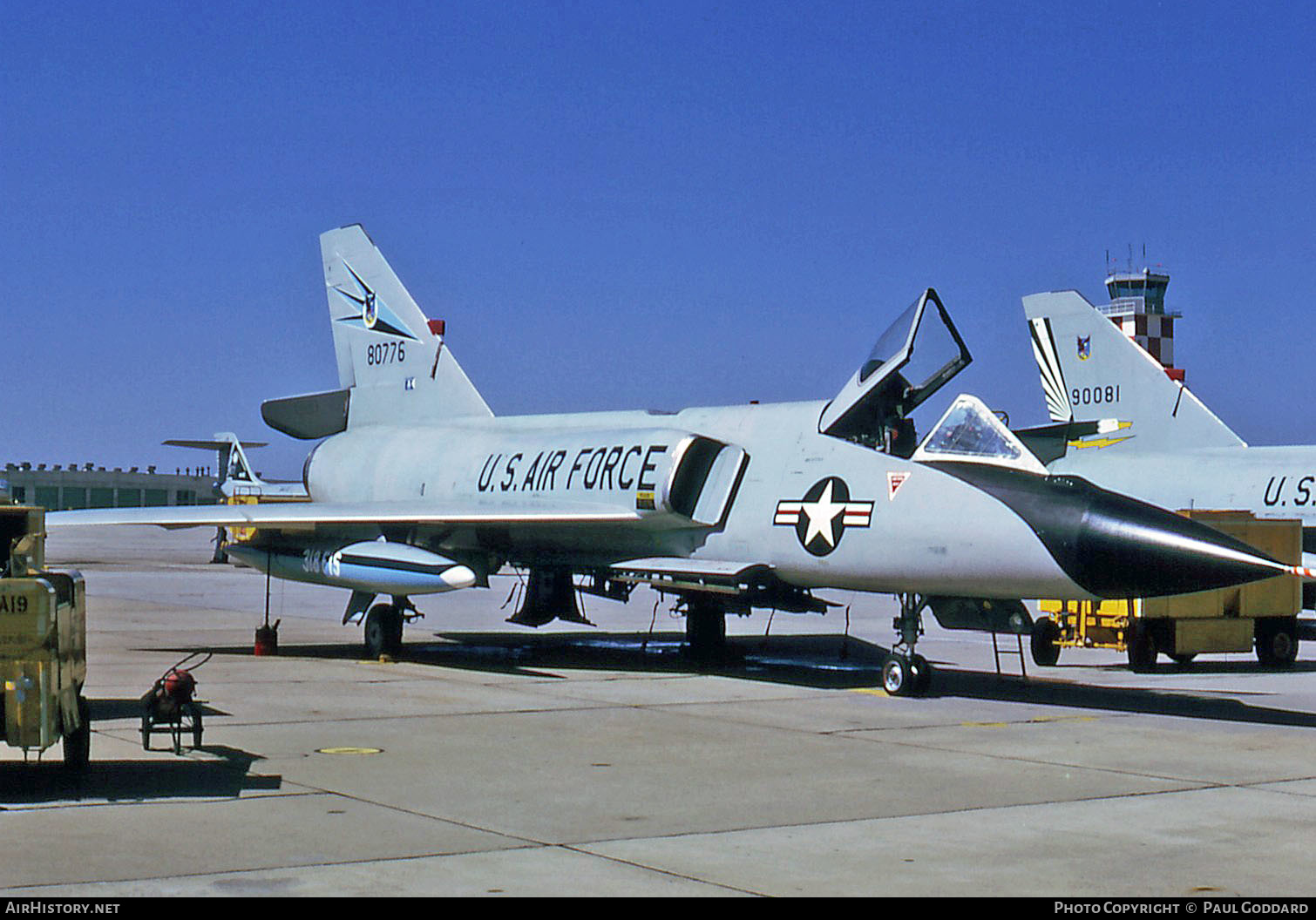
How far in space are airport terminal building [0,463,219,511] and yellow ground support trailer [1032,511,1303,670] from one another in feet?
381

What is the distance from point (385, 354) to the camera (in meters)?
20.2

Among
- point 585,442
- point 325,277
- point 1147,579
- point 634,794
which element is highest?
point 325,277

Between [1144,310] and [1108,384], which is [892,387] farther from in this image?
[1144,310]

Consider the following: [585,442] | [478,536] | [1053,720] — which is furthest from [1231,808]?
[478,536]

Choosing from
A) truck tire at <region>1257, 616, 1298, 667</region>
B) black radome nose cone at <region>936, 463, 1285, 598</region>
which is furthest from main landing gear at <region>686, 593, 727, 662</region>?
truck tire at <region>1257, 616, 1298, 667</region>

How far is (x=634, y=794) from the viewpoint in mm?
8328

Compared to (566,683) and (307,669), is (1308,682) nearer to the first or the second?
(566,683)

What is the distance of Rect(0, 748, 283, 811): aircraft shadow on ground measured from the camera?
7969mm

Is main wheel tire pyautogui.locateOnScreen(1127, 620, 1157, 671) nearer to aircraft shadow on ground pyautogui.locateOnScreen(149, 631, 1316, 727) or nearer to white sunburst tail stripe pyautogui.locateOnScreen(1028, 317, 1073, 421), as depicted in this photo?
aircraft shadow on ground pyautogui.locateOnScreen(149, 631, 1316, 727)

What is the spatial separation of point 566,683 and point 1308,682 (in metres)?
7.13

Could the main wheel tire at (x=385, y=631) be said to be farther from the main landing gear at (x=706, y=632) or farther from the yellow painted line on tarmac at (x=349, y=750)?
the yellow painted line on tarmac at (x=349, y=750)

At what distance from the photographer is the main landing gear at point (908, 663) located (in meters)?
13.1

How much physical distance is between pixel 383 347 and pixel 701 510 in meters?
6.99

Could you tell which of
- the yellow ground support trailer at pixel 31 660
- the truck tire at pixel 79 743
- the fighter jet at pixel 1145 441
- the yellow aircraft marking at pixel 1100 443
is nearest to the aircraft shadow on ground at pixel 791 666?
the fighter jet at pixel 1145 441
